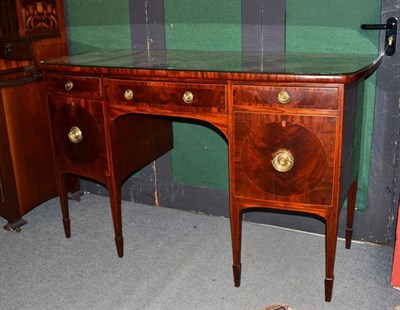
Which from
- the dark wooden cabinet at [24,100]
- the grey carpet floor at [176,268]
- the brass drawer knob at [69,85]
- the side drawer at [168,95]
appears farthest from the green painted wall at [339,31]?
the dark wooden cabinet at [24,100]

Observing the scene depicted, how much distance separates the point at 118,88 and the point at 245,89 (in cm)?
63

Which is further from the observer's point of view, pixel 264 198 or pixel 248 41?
pixel 248 41

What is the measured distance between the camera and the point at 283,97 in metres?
1.93

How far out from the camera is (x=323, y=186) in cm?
201

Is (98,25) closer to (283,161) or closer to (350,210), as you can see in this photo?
(283,161)

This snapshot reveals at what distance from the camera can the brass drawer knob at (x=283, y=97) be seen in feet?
6.32

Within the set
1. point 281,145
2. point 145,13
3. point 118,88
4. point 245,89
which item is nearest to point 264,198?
point 281,145

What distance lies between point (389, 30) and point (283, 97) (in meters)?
0.71

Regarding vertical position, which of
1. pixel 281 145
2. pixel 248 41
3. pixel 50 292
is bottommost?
pixel 50 292

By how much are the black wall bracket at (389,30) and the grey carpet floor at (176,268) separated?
3.30ft

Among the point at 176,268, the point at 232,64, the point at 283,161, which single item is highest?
the point at 232,64

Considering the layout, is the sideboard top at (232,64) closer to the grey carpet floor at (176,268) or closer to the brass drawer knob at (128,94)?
the brass drawer knob at (128,94)

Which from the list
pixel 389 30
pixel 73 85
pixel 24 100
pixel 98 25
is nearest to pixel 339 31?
pixel 389 30

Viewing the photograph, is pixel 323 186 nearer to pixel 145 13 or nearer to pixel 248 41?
pixel 248 41
